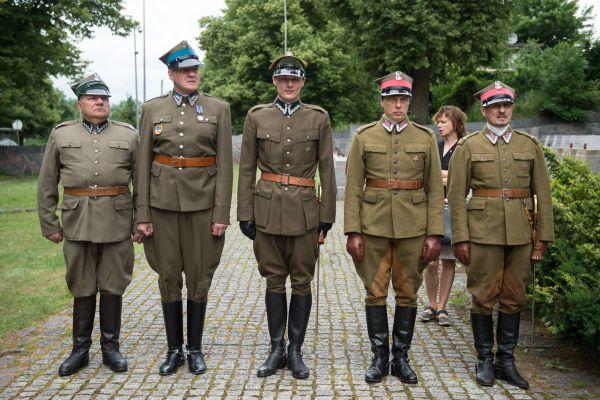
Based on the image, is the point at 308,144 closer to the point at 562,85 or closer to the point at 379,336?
the point at 379,336

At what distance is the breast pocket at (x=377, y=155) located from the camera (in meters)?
5.26

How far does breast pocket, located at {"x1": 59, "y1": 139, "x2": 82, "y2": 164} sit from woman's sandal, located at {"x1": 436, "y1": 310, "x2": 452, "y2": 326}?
3644mm

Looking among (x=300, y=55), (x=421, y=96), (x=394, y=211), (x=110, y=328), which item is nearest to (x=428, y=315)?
(x=394, y=211)

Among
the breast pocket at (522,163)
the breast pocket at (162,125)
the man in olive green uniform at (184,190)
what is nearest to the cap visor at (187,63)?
the man in olive green uniform at (184,190)

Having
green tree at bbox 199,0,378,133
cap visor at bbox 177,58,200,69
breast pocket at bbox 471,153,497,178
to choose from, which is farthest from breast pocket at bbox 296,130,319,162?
green tree at bbox 199,0,378,133

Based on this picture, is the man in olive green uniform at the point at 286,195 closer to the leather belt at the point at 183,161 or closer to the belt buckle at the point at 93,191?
the leather belt at the point at 183,161

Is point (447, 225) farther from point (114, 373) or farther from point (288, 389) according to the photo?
point (114, 373)

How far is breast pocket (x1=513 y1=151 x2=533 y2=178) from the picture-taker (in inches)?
204

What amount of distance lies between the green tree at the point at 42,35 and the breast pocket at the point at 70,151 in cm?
1776

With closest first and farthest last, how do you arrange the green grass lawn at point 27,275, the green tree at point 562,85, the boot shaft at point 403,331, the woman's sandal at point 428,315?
the boot shaft at point 403,331, the woman's sandal at point 428,315, the green grass lawn at point 27,275, the green tree at point 562,85

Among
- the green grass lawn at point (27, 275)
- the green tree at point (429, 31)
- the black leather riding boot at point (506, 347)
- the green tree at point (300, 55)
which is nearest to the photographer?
the black leather riding boot at point (506, 347)

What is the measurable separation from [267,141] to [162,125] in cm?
79

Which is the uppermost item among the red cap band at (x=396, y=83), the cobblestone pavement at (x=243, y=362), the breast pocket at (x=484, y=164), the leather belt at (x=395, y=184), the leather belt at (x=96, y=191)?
the red cap band at (x=396, y=83)

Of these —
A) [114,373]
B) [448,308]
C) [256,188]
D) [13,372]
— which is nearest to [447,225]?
[448,308]
